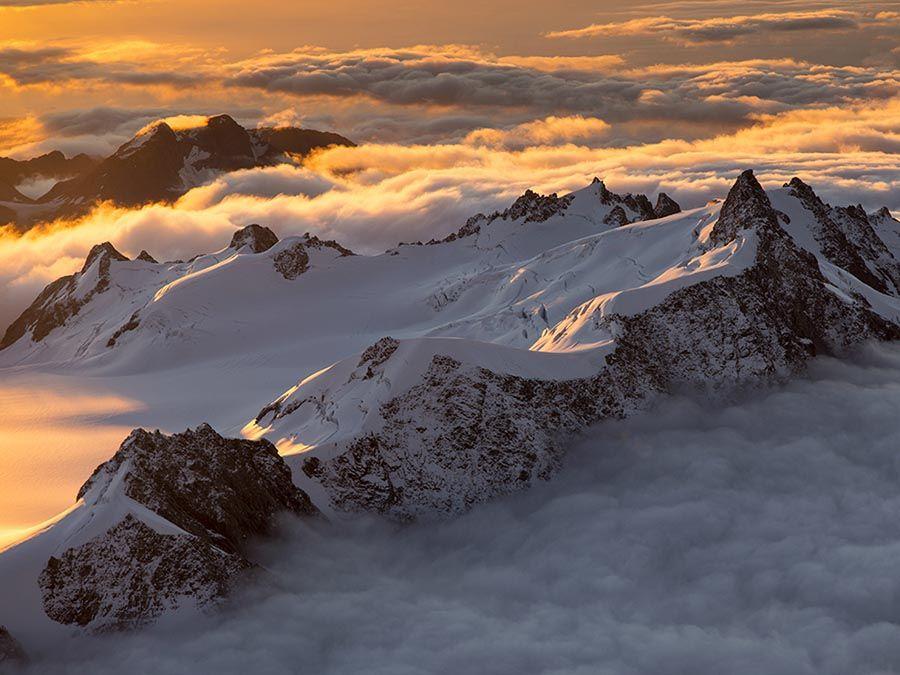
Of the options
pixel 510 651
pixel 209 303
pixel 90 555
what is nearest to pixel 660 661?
pixel 510 651

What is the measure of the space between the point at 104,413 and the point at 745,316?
80.2 metres

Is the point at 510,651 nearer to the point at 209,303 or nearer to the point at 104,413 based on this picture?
the point at 104,413

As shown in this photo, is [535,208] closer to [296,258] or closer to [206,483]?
[296,258]

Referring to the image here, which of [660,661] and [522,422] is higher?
[522,422]

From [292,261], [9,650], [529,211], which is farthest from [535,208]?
[9,650]

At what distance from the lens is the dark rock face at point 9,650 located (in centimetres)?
5766

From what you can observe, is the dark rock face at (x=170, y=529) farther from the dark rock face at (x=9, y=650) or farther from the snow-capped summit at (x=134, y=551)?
the dark rock face at (x=9, y=650)

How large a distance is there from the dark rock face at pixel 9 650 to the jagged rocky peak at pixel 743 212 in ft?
257

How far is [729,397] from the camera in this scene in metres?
92.9

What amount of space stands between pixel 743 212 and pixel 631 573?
177ft

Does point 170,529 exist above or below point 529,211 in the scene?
below

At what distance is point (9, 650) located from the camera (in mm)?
57938

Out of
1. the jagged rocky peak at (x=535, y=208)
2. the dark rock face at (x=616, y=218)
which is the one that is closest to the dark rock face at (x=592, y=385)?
the dark rock face at (x=616, y=218)

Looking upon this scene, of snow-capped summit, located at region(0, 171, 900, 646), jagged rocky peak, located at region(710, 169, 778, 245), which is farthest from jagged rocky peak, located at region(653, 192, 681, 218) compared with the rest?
jagged rocky peak, located at region(710, 169, 778, 245)
